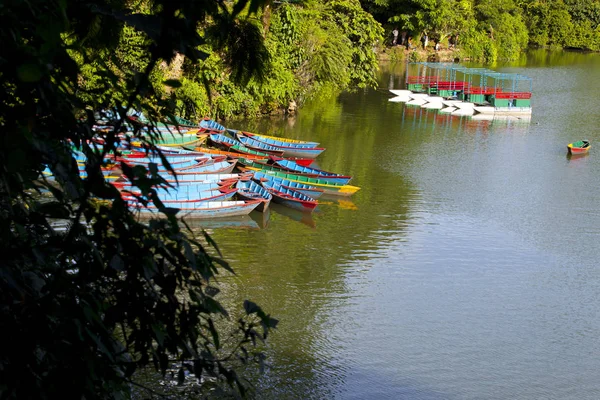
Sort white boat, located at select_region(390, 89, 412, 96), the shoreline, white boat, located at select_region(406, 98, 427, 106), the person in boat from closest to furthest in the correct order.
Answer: white boat, located at select_region(406, 98, 427, 106)
white boat, located at select_region(390, 89, 412, 96)
the shoreline
the person in boat

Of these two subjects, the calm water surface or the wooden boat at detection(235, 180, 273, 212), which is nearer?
the calm water surface

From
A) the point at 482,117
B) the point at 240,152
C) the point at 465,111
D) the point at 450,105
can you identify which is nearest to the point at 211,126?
the point at 240,152

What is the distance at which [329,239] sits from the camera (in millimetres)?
14727

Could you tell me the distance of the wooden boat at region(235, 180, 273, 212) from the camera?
15.9 meters

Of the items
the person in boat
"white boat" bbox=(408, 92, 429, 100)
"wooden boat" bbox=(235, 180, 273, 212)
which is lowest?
"wooden boat" bbox=(235, 180, 273, 212)

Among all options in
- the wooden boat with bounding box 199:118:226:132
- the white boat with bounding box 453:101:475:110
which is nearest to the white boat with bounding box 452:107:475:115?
the white boat with bounding box 453:101:475:110

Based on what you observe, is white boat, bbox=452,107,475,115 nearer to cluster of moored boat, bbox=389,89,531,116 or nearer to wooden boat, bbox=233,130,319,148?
cluster of moored boat, bbox=389,89,531,116

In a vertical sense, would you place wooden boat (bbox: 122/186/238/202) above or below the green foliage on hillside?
below

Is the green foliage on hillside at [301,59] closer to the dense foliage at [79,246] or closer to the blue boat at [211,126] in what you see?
the blue boat at [211,126]

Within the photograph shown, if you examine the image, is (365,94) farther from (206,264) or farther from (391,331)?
(206,264)

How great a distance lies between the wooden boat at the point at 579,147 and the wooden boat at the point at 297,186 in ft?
29.9

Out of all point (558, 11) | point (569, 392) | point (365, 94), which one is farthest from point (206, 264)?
point (558, 11)

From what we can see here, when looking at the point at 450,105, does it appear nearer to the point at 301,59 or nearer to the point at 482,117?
the point at 482,117

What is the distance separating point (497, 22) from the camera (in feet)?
173
